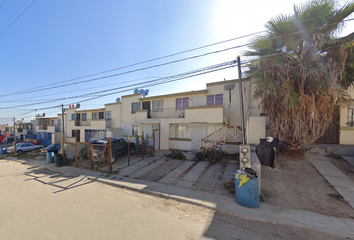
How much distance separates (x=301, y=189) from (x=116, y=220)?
6.18 metres

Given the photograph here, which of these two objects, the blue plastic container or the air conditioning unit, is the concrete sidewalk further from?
the air conditioning unit

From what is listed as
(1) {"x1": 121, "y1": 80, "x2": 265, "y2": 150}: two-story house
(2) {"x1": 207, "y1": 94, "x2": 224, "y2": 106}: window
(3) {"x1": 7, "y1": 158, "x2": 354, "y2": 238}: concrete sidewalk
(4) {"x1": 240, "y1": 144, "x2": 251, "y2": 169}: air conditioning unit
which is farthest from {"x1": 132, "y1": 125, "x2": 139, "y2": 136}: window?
(4) {"x1": 240, "y1": 144, "x2": 251, "y2": 169}: air conditioning unit

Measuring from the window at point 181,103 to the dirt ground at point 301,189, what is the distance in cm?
793

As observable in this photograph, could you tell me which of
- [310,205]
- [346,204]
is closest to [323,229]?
[310,205]

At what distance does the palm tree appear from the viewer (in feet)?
19.3

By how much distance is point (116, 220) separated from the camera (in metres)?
3.54

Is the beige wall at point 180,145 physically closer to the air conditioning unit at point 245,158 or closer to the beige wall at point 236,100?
the beige wall at point 236,100

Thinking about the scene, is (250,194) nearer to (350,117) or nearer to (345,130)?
(345,130)

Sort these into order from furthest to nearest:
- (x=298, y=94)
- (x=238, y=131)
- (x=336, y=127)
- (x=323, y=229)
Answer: (x=238, y=131), (x=336, y=127), (x=298, y=94), (x=323, y=229)

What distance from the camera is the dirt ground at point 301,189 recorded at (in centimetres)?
415

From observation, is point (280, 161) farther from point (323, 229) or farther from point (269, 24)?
point (269, 24)

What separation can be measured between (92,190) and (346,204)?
8444mm

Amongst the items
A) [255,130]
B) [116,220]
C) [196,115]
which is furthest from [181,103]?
[116,220]

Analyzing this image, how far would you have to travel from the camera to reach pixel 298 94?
648 centimetres
